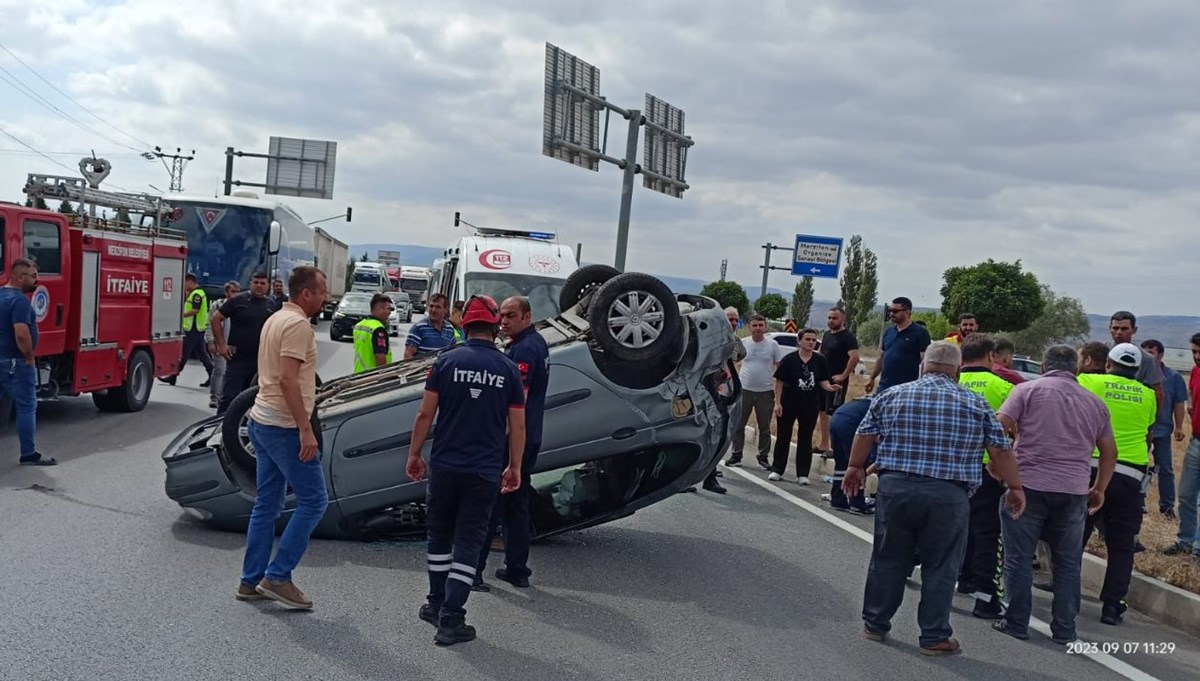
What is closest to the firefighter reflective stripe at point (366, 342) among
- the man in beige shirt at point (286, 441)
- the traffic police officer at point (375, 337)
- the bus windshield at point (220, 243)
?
the traffic police officer at point (375, 337)

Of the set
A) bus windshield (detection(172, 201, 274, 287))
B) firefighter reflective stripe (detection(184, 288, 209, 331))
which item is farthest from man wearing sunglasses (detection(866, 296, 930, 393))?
bus windshield (detection(172, 201, 274, 287))

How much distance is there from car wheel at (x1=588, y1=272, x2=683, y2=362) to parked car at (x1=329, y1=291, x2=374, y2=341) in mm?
24827

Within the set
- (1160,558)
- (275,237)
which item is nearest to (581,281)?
(1160,558)

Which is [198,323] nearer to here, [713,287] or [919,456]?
[919,456]

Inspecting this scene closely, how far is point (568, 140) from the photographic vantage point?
68.6 ft

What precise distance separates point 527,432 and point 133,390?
8.91m

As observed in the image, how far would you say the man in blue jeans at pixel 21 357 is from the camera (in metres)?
9.11

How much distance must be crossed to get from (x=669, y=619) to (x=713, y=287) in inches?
2633

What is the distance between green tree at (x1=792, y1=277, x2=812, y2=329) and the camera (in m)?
57.5

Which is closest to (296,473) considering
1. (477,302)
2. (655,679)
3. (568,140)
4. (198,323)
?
(477,302)

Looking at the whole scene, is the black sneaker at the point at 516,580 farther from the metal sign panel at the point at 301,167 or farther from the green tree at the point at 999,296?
the green tree at the point at 999,296

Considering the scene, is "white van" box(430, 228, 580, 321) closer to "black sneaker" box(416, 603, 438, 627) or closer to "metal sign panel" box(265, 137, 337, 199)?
"black sneaker" box(416, 603, 438, 627)

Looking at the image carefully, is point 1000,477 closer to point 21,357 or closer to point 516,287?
point 21,357

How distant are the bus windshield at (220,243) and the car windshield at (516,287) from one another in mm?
8535
